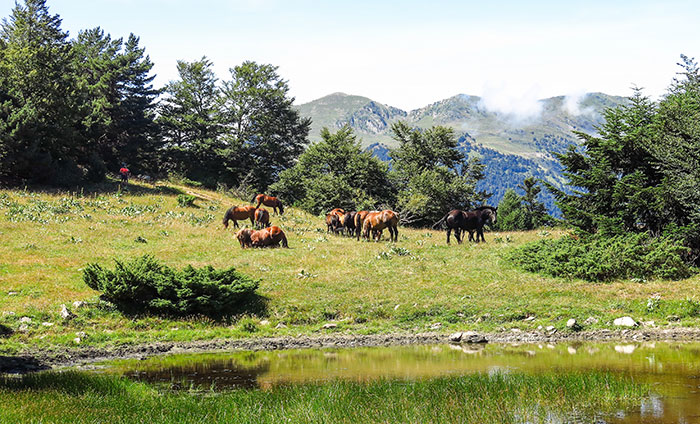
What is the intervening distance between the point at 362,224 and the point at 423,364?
2129 cm

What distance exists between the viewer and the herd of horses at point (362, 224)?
99.3 feet

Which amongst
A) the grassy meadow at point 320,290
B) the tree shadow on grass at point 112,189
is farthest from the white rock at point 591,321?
Result: the tree shadow on grass at point 112,189

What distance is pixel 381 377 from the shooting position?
1280cm

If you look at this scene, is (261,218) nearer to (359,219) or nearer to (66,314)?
(359,219)

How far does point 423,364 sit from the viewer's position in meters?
14.5

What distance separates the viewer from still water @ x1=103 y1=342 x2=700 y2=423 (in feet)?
41.0

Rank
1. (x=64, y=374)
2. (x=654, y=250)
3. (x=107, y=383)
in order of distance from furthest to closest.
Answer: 1. (x=654, y=250)
2. (x=64, y=374)
3. (x=107, y=383)

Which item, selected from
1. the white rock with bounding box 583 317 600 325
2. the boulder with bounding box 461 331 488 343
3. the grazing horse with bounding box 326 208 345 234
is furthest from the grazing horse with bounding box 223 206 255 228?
the white rock with bounding box 583 317 600 325

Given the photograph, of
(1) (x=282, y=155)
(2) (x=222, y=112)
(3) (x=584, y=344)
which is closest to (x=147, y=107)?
(2) (x=222, y=112)

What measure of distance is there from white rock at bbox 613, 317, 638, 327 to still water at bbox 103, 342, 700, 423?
5.10ft

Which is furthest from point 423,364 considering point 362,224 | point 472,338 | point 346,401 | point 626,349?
point 362,224

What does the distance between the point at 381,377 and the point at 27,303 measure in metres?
13.3

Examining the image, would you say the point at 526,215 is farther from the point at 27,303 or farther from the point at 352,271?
the point at 27,303

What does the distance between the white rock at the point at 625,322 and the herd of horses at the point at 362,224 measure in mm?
13353
